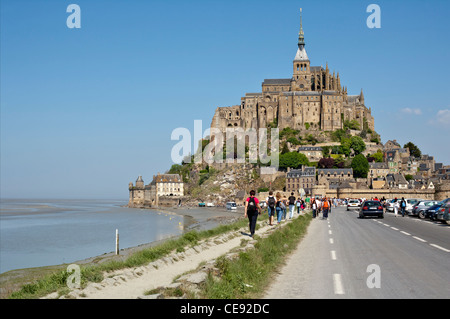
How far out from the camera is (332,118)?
144125 millimetres

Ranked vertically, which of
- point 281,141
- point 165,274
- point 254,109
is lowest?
point 165,274

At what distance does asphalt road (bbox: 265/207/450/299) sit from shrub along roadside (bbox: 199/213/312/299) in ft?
1.04

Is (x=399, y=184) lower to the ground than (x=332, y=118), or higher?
lower

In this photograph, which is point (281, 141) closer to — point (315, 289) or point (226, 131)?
point (226, 131)

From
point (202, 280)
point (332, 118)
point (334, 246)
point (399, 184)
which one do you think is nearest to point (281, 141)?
point (332, 118)

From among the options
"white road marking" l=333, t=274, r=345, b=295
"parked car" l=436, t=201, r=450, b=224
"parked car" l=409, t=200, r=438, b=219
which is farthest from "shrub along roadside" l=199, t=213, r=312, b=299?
"parked car" l=409, t=200, r=438, b=219

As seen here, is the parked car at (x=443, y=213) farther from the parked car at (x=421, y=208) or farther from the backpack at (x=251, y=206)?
the backpack at (x=251, y=206)

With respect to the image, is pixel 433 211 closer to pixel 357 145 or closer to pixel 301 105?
pixel 357 145

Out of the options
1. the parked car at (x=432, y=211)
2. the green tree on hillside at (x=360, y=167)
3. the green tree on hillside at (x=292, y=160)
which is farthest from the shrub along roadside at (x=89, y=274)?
the green tree on hillside at (x=360, y=167)

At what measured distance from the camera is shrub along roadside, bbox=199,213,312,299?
9.62 m

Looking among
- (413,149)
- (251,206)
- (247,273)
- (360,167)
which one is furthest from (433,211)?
(413,149)

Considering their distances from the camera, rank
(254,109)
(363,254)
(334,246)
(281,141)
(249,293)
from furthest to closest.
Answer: (254,109), (281,141), (334,246), (363,254), (249,293)
